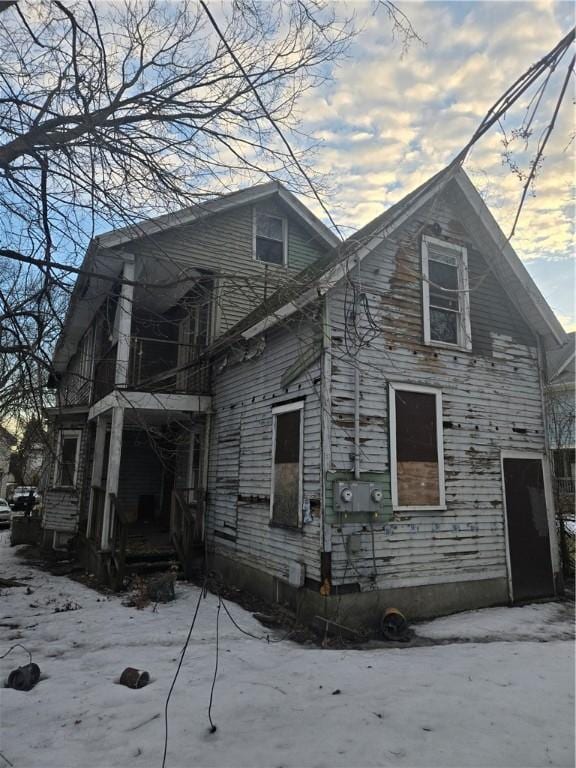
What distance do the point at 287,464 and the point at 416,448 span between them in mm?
2146

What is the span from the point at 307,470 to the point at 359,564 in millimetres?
1543

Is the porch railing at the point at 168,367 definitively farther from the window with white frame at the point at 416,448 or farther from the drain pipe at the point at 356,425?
the window with white frame at the point at 416,448

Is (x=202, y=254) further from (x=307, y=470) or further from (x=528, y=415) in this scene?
(x=528, y=415)

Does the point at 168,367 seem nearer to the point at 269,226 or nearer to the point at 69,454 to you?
the point at 69,454

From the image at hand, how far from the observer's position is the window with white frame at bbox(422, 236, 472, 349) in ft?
28.1

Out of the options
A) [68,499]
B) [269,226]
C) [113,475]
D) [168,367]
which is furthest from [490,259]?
[68,499]

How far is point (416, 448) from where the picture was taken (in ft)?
25.4

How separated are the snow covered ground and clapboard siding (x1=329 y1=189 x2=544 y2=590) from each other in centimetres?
117

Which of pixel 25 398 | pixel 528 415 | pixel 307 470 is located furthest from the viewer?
pixel 528 415

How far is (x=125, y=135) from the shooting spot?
4.25 meters

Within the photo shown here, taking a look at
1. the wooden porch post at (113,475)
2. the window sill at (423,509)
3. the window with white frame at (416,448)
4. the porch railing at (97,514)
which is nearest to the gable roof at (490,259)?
the window with white frame at (416,448)

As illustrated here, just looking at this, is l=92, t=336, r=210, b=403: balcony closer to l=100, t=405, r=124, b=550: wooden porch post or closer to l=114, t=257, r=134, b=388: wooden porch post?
l=114, t=257, r=134, b=388: wooden porch post

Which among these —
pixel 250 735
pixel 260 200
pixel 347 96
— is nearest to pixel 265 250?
→ pixel 260 200

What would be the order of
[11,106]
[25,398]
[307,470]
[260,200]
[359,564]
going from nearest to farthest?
[11,106] < [25,398] < [359,564] < [307,470] < [260,200]
